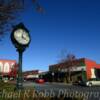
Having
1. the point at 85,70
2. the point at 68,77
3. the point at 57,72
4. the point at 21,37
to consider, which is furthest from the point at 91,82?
the point at 21,37

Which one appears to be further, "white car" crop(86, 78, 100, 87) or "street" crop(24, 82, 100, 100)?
"white car" crop(86, 78, 100, 87)

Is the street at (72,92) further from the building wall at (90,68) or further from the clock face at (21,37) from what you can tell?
the building wall at (90,68)

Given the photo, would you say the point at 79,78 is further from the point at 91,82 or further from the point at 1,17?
the point at 1,17

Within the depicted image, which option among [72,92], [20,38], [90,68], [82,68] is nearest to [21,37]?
[20,38]

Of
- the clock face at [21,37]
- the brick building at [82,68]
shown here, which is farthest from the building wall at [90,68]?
the clock face at [21,37]

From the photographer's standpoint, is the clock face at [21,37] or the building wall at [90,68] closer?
the clock face at [21,37]

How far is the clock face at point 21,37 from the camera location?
9.40 m

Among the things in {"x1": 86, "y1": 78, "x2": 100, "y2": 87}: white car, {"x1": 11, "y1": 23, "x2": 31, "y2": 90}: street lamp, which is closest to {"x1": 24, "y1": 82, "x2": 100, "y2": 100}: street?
{"x1": 11, "y1": 23, "x2": 31, "y2": 90}: street lamp

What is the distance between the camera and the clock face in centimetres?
940

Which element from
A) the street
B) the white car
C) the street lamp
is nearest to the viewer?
the street

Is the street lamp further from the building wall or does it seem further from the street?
the building wall

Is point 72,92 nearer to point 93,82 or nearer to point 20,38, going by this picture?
point 20,38

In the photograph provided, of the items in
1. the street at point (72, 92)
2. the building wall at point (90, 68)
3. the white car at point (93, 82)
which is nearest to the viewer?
the street at point (72, 92)

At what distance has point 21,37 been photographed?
9391 millimetres
